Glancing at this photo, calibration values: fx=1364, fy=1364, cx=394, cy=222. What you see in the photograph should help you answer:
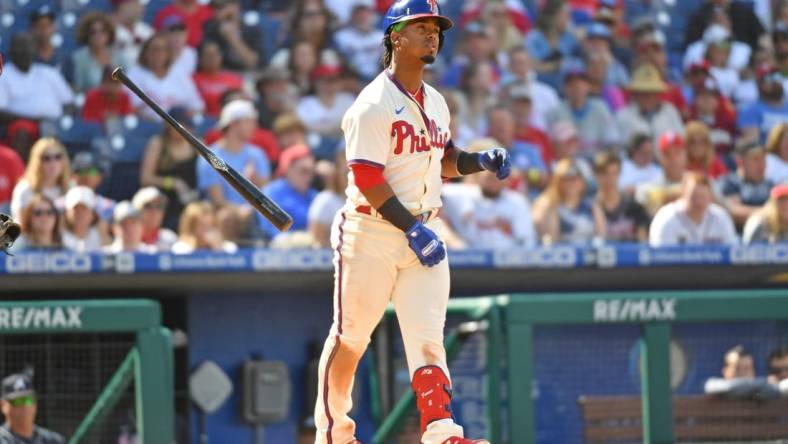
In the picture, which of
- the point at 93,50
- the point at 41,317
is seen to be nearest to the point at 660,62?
the point at 93,50

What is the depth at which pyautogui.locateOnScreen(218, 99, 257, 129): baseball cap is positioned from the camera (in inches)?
356

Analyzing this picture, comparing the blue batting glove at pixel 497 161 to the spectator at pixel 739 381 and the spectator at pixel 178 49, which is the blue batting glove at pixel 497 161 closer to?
the spectator at pixel 739 381

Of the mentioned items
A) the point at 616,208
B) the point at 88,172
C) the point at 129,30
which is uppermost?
the point at 129,30

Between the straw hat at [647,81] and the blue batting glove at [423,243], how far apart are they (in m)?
6.65

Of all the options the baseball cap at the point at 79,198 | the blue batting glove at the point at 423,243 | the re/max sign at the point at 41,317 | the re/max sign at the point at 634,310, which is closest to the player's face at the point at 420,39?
the blue batting glove at the point at 423,243

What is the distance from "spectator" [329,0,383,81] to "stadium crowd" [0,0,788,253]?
0.06ft

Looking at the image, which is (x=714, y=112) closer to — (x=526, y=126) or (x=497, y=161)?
(x=526, y=126)

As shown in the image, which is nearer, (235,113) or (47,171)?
(47,171)

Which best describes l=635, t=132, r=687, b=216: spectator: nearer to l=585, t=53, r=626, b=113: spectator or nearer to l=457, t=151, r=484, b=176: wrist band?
l=585, t=53, r=626, b=113: spectator

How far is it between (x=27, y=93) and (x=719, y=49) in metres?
5.68

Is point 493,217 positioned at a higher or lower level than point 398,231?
higher

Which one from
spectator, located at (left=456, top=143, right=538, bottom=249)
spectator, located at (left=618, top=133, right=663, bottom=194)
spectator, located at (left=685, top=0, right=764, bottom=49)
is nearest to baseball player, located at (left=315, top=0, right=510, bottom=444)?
spectator, located at (left=456, top=143, right=538, bottom=249)

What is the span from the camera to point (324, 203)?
323 inches

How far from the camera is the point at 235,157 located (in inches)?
354
